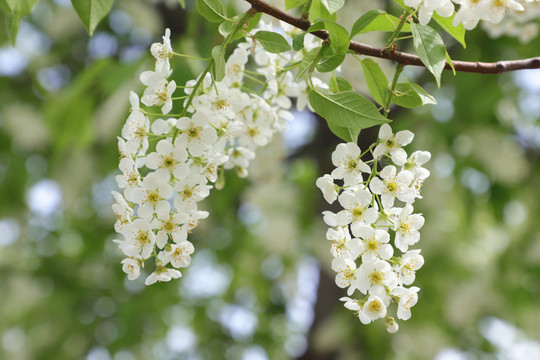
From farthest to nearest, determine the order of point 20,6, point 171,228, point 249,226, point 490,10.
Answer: point 249,226 → point 20,6 → point 171,228 → point 490,10

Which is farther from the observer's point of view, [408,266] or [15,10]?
[15,10]

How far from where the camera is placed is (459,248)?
3457 mm

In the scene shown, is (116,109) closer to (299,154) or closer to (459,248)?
(299,154)

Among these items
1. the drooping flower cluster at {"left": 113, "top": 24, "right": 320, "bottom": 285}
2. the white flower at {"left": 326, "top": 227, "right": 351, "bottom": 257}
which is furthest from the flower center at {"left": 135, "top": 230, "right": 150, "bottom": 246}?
the white flower at {"left": 326, "top": 227, "right": 351, "bottom": 257}

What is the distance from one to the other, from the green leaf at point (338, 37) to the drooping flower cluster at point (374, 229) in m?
0.10

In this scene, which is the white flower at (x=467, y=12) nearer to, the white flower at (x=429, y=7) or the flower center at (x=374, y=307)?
the white flower at (x=429, y=7)

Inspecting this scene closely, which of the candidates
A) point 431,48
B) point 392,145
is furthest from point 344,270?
point 431,48

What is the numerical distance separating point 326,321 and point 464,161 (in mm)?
1036

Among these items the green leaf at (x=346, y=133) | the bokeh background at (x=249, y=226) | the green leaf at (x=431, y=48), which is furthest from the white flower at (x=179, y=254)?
the bokeh background at (x=249, y=226)

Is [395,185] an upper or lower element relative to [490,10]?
lower

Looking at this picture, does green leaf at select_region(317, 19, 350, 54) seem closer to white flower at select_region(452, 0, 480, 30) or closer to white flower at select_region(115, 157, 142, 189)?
white flower at select_region(452, 0, 480, 30)

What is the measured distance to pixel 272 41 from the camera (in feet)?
1.91

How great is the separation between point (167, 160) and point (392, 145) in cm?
25

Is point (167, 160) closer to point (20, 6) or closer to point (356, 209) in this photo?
point (356, 209)
